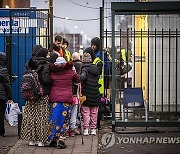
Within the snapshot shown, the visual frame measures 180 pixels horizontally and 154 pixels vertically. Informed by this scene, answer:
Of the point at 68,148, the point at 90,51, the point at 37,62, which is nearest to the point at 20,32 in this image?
the point at 90,51

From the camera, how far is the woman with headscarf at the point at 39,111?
10352mm

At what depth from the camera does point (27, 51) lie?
15250mm

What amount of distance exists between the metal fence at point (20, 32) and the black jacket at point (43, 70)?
3.79 meters

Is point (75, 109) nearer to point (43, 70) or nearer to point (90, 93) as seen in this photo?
point (90, 93)

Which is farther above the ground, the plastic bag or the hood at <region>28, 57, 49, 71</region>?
the hood at <region>28, 57, 49, 71</region>

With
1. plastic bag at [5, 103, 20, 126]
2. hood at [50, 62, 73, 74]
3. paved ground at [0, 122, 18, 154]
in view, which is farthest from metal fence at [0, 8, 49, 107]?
hood at [50, 62, 73, 74]

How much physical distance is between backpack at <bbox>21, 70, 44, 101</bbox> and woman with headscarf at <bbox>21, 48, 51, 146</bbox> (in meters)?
0.09

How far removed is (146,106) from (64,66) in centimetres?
335

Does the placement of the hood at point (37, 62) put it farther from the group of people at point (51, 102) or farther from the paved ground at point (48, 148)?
the paved ground at point (48, 148)

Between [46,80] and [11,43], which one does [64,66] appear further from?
[11,43]

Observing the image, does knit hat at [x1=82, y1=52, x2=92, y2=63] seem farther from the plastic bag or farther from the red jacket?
the plastic bag

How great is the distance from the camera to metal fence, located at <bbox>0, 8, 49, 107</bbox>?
14688 millimetres

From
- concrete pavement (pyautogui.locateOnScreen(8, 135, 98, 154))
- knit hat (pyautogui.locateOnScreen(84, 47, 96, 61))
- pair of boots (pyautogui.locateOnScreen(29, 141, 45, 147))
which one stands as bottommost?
concrete pavement (pyautogui.locateOnScreen(8, 135, 98, 154))

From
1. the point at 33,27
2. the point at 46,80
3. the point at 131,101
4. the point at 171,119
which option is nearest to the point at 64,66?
the point at 46,80
